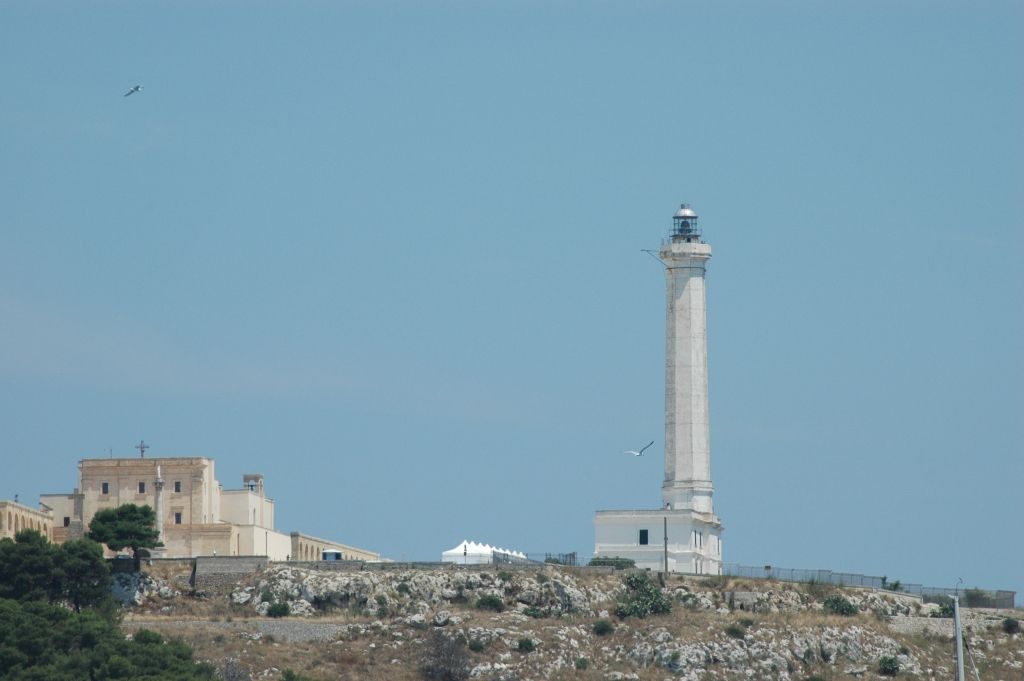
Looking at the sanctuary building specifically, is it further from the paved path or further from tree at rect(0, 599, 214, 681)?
tree at rect(0, 599, 214, 681)

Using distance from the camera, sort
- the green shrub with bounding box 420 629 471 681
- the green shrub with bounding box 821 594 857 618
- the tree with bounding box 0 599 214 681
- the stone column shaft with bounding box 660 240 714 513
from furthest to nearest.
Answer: the stone column shaft with bounding box 660 240 714 513
the green shrub with bounding box 821 594 857 618
the green shrub with bounding box 420 629 471 681
the tree with bounding box 0 599 214 681

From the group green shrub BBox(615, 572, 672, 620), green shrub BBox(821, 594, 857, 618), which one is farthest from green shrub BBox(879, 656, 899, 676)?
green shrub BBox(615, 572, 672, 620)

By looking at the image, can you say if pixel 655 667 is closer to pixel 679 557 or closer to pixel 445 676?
pixel 445 676

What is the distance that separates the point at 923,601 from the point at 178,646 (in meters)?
34.2

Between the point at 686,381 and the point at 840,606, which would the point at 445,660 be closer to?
the point at 840,606

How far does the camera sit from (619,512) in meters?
102

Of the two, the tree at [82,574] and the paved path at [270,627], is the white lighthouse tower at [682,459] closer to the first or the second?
the paved path at [270,627]

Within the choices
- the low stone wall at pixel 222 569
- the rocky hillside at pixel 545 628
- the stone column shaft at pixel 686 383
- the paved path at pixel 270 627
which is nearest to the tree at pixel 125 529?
the rocky hillside at pixel 545 628

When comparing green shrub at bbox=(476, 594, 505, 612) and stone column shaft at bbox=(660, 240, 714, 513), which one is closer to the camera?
green shrub at bbox=(476, 594, 505, 612)

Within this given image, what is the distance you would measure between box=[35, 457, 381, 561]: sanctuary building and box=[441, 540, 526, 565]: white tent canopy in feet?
20.8

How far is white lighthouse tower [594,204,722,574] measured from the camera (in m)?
102

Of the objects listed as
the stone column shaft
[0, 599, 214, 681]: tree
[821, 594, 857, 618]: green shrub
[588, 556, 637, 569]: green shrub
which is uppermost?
the stone column shaft

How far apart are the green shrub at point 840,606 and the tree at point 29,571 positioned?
99.5 feet

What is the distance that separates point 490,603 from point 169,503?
67.9 ft
